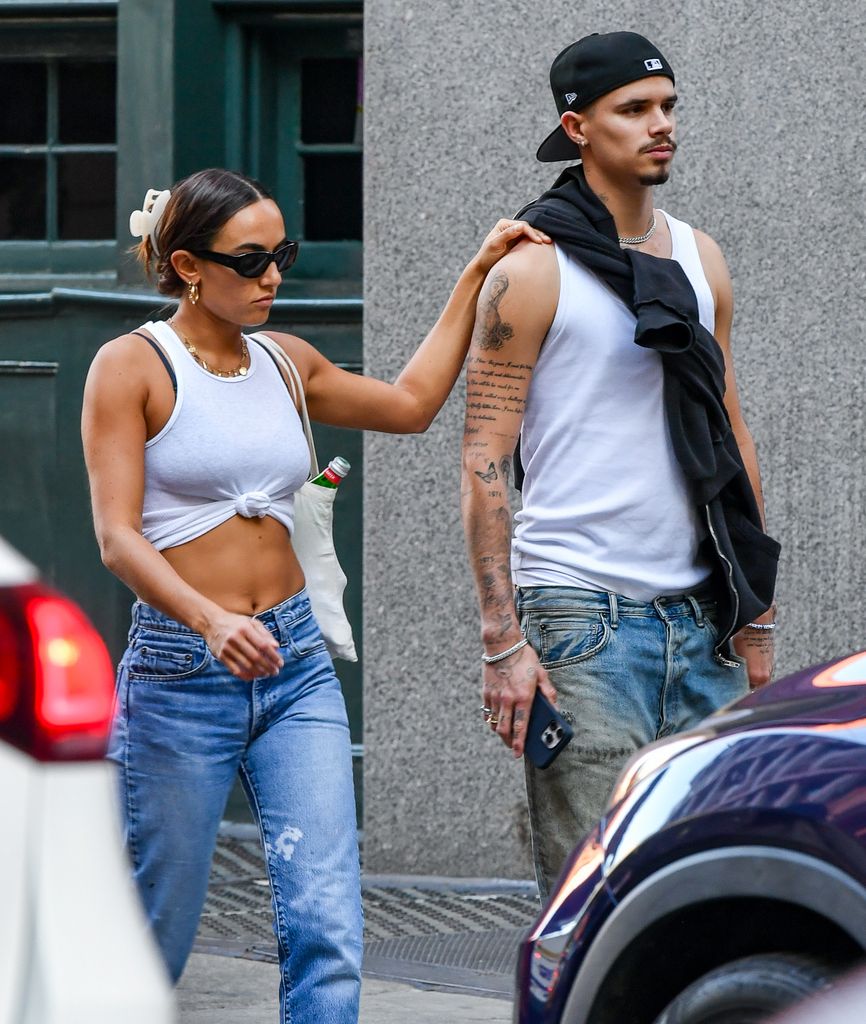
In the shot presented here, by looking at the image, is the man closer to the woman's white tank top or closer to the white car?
the woman's white tank top

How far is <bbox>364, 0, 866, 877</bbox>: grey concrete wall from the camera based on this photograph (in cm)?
691

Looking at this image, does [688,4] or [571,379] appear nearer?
[571,379]

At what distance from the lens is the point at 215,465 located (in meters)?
4.03

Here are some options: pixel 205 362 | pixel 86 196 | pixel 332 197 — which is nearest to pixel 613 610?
pixel 205 362

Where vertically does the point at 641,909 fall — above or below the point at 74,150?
below

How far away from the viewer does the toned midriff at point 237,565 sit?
13.2 ft

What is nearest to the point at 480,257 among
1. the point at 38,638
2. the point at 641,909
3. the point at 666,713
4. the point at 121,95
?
the point at 666,713

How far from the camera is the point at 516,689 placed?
12.9ft

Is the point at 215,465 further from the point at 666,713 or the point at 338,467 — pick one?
the point at 666,713

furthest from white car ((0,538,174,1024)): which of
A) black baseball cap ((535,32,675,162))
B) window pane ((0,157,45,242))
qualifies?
window pane ((0,157,45,242))

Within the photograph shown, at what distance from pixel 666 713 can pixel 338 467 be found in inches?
34.7

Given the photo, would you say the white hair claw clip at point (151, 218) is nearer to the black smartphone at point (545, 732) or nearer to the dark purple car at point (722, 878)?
the black smartphone at point (545, 732)

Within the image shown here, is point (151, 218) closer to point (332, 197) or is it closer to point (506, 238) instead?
point (506, 238)

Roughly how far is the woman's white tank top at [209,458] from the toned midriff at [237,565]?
0.08 feet
